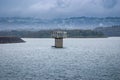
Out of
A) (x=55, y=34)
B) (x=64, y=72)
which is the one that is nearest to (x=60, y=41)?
(x=55, y=34)

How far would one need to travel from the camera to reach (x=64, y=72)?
213 feet

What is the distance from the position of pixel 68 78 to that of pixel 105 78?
6.77 meters

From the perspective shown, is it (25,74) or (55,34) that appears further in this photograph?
(55,34)

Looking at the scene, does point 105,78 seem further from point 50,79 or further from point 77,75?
point 50,79

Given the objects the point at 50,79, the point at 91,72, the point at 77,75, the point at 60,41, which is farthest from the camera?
the point at 60,41

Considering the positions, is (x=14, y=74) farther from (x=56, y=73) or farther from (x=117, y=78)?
(x=117, y=78)

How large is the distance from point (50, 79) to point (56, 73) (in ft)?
25.3

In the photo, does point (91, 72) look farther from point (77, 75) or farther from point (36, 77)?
point (36, 77)

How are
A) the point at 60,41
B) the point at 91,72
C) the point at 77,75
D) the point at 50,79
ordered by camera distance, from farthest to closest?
the point at 60,41 < the point at 91,72 < the point at 77,75 < the point at 50,79

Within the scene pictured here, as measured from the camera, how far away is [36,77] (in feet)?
190

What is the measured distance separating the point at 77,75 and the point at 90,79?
5020 millimetres

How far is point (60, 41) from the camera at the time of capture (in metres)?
151

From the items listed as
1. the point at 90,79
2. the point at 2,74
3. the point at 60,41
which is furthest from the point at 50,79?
the point at 60,41

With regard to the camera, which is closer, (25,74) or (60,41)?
(25,74)
